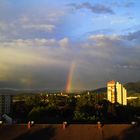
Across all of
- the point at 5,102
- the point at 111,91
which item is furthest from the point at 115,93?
the point at 5,102

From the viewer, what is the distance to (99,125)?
37.7 meters

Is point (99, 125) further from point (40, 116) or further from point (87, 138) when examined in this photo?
point (40, 116)

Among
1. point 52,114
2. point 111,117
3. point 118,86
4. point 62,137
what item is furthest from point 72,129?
point 118,86

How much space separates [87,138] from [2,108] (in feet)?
305

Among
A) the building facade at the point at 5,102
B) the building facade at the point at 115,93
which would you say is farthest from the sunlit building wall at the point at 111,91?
the building facade at the point at 5,102

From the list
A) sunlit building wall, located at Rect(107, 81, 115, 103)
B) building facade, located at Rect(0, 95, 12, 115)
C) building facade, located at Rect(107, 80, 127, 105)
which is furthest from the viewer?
building facade, located at Rect(107, 80, 127, 105)

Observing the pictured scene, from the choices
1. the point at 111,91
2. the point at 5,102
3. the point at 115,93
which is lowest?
the point at 5,102

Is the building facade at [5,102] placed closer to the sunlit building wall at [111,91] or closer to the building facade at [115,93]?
the sunlit building wall at [111,91]

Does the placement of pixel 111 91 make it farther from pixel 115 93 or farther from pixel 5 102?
pixel 5 102

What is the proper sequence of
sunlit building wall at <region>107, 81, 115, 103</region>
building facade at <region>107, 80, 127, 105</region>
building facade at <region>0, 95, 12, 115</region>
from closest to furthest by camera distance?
building facade at <region>0, 95, 12, 115</region>, sunlit building wall at <region>107, 81, 115, 103</region>, building facade at <region>107, 80, 127, 105</region>

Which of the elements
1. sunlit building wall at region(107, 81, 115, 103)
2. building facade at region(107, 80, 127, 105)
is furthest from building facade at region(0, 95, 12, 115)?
building facade at region(107, 80, 127, 105)

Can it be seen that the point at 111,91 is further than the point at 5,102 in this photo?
Yes

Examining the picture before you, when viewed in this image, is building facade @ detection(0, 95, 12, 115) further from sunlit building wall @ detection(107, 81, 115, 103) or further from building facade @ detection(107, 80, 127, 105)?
building facade @ detection(107, 80, 127, 105)

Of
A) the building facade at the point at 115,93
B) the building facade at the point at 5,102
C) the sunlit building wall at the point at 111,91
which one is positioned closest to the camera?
the building facade at the point at 5,102
